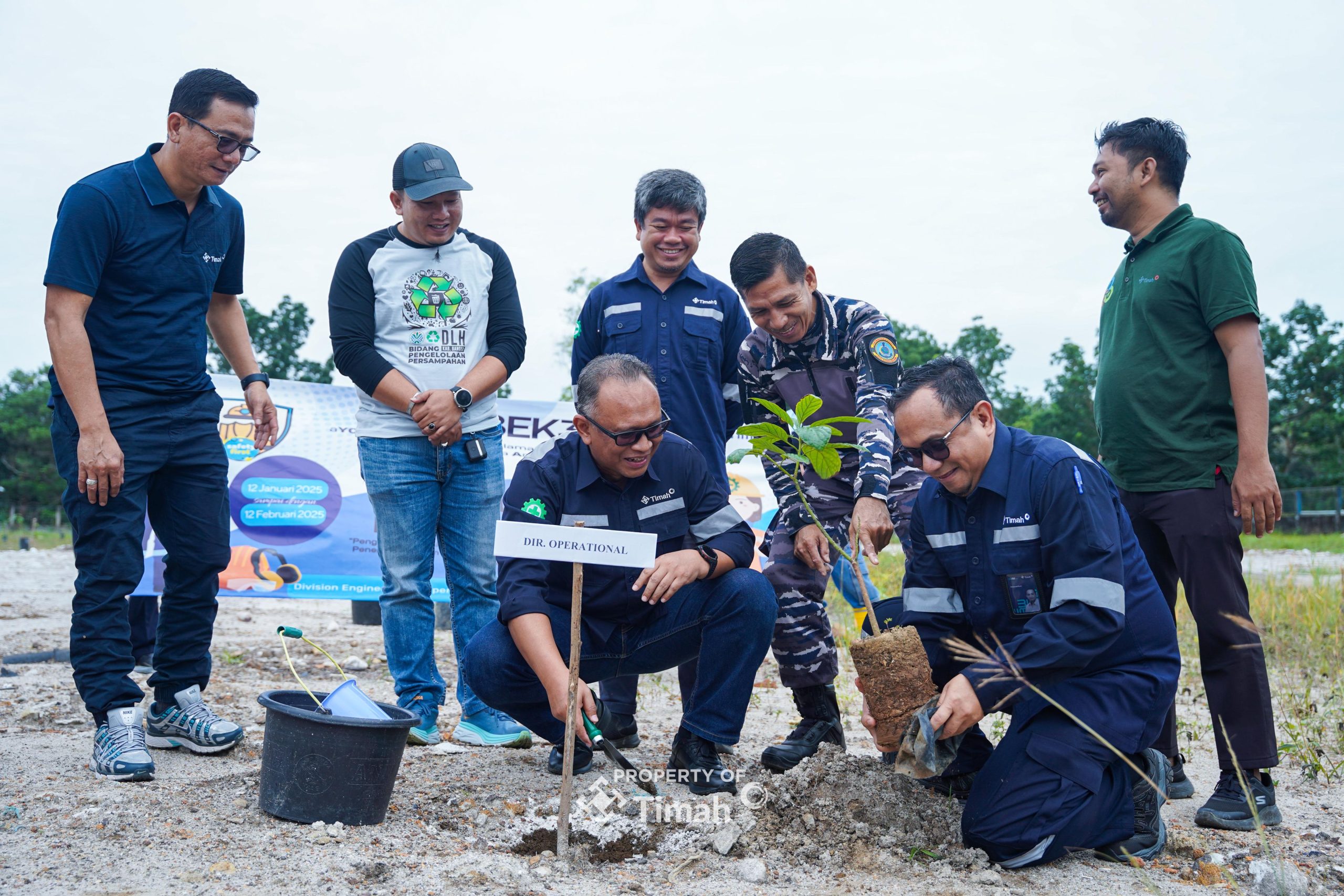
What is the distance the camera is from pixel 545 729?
3.14m

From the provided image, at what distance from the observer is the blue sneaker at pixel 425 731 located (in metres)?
3.62

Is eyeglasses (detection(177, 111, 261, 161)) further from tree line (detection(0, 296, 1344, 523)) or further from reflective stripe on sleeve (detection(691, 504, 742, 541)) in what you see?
tree line (detection(0, 296, 1344, 523))

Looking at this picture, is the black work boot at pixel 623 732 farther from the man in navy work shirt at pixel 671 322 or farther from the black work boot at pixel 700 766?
the black work boot at pixel 700 766

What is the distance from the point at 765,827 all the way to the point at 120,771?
1.96m

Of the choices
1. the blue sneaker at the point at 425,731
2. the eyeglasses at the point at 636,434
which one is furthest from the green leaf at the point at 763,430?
the blue sneaker at the point at 425,731

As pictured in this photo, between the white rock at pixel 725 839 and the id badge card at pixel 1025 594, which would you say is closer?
the white rock at pixel 725 839

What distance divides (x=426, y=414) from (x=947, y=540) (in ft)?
6.19

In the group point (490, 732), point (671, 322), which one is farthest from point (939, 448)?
point (490, 732)

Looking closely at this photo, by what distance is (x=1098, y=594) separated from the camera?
2.46 meters

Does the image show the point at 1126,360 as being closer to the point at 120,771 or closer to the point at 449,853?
the point at 449,853

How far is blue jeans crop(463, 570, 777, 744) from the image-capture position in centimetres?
305

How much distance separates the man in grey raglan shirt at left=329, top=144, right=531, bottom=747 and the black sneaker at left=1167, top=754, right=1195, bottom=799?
2244 millimetres

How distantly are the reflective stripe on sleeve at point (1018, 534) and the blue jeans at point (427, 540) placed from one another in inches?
69.6

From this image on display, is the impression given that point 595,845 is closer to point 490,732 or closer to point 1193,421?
point 490,732
